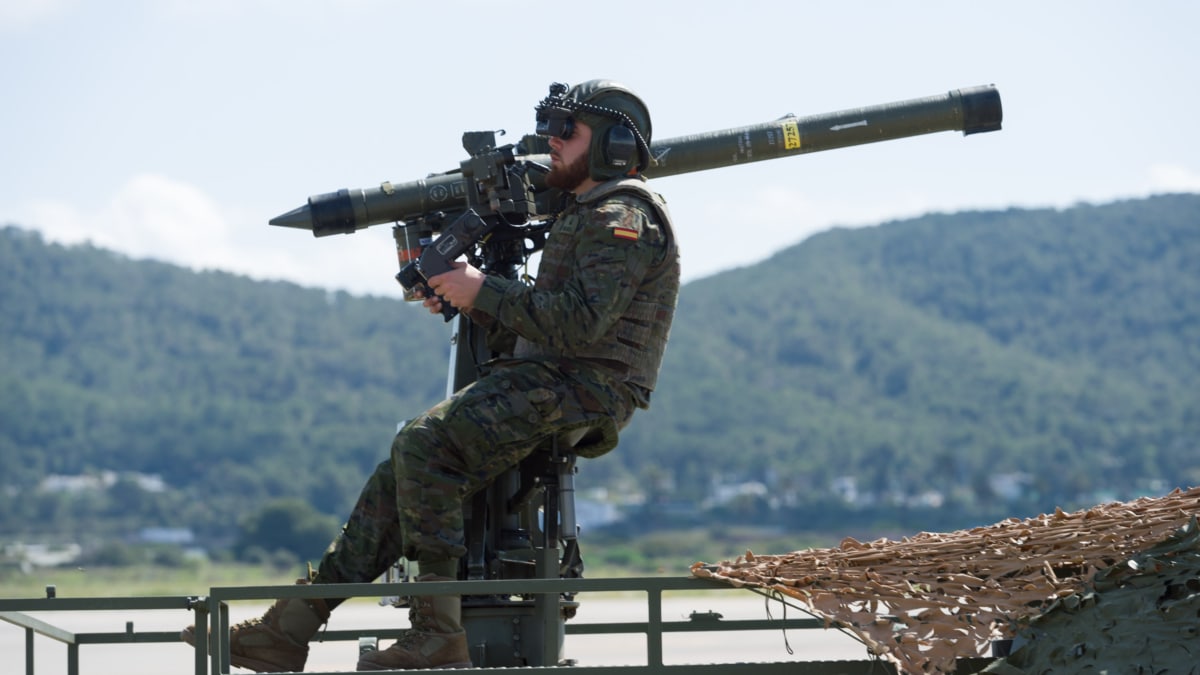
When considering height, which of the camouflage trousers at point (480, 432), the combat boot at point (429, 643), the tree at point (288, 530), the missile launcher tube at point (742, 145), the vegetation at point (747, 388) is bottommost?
the combat boot at point (429, 643)

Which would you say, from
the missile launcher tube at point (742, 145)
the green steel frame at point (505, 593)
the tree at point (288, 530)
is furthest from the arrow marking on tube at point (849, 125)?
the tree at point (288, 530)

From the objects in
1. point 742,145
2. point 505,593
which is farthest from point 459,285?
point 742,145

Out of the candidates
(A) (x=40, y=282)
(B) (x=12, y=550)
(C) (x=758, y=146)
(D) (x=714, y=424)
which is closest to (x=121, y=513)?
(B) (x=12, y=550)

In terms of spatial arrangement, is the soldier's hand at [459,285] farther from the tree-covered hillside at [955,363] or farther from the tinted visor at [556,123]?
the tree-covered hillside at [955,363]

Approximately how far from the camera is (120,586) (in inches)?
2635

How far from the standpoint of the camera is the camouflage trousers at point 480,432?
6406 millimetres

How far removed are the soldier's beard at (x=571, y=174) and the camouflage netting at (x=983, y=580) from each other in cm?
158

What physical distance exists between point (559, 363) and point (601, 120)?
3.23 feet

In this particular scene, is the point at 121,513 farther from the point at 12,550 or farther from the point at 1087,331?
the point at 1087,331

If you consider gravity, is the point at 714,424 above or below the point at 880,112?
above

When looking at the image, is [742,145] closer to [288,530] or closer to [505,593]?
[505,593]

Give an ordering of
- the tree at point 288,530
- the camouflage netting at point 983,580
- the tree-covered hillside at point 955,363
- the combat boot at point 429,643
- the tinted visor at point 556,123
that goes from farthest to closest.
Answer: the tree-covered hillside at point 955,363 < the tree at point 288,530 < the tinted visor at point 556,123 < the combat boot at point 429,643 < the camouflage netting at point 983,580

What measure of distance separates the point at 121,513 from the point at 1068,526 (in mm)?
112525

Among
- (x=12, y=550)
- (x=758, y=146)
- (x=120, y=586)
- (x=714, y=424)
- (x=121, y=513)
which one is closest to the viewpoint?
(x=758, y=146)
